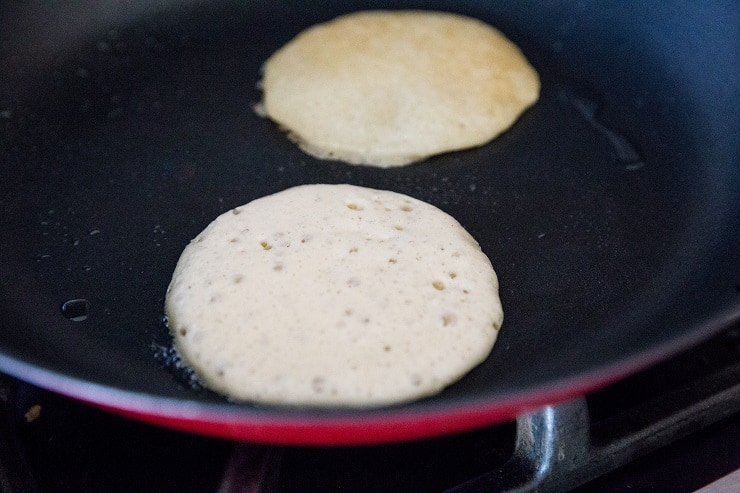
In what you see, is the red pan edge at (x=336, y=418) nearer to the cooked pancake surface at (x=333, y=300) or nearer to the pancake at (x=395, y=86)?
the cooked pancake surface at (x=333, y=300)

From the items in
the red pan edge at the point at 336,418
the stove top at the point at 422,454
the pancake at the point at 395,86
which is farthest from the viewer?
the pancake at the point at 395,86

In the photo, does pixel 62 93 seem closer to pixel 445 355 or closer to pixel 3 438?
pixel 3 438

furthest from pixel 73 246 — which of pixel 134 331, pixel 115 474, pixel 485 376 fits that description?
pixel 485 376

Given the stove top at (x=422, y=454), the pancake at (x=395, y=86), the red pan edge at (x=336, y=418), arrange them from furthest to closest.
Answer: the pancake at (x=395, y=86)
the stove top at (x=422, y=454)
the red pan edge at (x=336, y=418)

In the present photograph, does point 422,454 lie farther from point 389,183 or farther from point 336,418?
point 389,183

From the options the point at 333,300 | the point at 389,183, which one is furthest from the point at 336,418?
the point at 389,183

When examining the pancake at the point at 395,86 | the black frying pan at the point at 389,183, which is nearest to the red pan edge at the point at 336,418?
the black frying pan at the point at 389,183

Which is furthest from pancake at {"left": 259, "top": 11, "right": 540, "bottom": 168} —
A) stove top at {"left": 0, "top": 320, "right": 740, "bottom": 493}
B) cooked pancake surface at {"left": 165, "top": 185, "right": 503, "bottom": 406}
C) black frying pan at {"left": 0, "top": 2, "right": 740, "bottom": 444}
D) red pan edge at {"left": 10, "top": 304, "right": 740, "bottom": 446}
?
red pan edge at {"left": 10, "top": 304, "right": 740, "bottom": 446}
